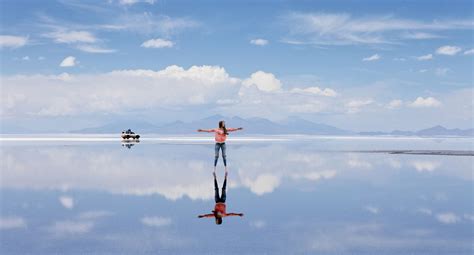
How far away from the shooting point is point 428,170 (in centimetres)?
2638

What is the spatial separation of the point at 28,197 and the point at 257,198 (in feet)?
21.2

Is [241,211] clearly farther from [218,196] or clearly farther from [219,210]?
[218,196]

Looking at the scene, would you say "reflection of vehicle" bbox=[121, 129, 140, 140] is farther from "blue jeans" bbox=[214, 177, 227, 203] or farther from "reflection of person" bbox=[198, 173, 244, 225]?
"reflection of person" bbox=[198, 173, 244, 225]

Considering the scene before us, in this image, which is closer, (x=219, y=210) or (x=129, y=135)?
(x=219, y=210)

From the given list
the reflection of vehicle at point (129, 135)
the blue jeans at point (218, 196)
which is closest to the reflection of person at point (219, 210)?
the blue jeans at point (218, 196)

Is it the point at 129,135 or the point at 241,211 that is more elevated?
the point at 129,135

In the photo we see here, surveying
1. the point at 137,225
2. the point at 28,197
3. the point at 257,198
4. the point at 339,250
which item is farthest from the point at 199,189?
the point at 339,250

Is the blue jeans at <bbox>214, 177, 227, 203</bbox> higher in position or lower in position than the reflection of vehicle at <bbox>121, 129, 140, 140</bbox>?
→ lower

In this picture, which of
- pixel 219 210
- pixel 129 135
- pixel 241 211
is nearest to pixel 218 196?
pixel 219 210

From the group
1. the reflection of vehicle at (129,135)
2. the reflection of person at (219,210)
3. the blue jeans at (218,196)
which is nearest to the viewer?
the reflection of person at (219,210)

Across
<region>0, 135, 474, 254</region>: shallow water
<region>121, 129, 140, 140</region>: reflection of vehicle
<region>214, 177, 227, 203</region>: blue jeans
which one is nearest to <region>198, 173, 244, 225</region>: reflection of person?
→ <region>214, 177, 227, 203</region>: blue jeans

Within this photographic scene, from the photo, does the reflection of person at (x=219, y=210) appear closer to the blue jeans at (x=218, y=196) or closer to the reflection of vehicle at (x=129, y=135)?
the blue jeans at (x=218, y=196)

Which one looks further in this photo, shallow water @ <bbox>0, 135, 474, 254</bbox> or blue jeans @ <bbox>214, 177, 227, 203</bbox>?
blue jeans @ <bbox>214, 177, 227, 203</bbox>

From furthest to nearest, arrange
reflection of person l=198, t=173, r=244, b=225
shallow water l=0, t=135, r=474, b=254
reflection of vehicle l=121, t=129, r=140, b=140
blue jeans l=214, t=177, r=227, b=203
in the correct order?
reflection of vehicle l=121, t=129, r=140, b=140
blue jeans l=214, t=177, r=227, b=203
reflection of person l=198, t=173, r=244, b=225
shallow water l=0, t=135, r=474, b=254
